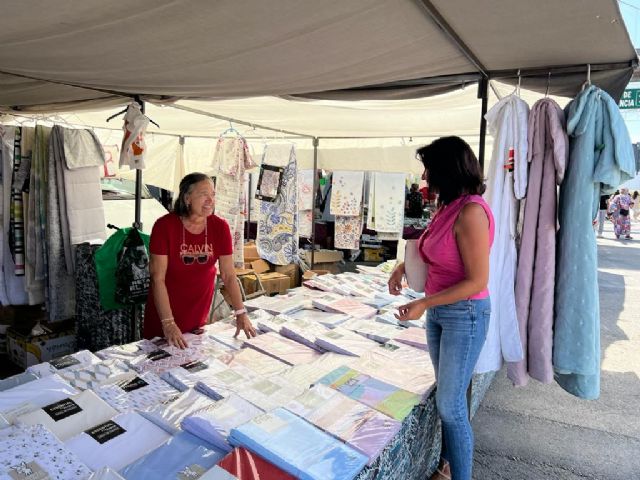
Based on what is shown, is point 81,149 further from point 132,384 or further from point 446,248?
point 446,248

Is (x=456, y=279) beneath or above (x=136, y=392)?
above

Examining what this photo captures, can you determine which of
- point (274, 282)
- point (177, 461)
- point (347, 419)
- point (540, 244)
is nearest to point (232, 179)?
point (274, 282)

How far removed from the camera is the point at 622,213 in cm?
1384

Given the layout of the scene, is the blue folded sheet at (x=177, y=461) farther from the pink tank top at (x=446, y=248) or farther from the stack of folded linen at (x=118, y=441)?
the pink tank top at (x=446, y=248)

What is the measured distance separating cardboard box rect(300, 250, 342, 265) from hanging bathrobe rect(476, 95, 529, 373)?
4.32 meters

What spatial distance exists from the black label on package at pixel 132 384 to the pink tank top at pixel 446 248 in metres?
1.11

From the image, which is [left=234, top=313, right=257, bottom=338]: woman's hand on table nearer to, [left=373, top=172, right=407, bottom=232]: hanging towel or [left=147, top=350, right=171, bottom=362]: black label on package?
[left=147, top=350, right=171, bottom=362]: black label on package

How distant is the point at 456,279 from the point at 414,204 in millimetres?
5312

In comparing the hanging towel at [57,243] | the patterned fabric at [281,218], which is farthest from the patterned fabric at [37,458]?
the patterned fabric at [281,218]

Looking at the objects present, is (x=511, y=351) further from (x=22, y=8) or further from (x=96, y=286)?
(x=96, y=286)

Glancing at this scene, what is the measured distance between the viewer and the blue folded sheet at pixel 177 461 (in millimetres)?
1103

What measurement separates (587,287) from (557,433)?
4.55 ft

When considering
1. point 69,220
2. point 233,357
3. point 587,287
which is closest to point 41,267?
point 69,220

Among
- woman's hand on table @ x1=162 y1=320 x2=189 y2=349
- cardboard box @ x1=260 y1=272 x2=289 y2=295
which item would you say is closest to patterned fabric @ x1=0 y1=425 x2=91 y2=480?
woman's hand on table @ x1=162 y1=320 x2=189 y2=349
